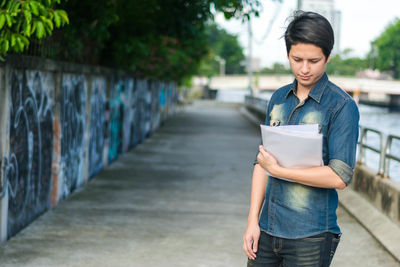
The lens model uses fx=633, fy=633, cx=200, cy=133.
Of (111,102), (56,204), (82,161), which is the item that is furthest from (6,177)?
(111,102)

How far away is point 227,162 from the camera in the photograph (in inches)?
535

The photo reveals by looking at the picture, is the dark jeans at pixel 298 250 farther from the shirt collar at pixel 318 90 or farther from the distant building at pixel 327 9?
the distant building at pixel 327 9

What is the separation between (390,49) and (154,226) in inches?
4623

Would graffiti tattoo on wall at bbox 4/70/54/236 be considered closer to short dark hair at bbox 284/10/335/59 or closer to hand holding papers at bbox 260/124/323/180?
hand holding papers at bbox 260/124/323/180

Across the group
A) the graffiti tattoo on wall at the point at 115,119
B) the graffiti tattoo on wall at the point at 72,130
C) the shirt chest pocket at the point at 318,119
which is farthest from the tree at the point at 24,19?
the graffiti tattoo on wall at the point at 115,119

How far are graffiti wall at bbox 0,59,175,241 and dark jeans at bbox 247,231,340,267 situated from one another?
3787 mm

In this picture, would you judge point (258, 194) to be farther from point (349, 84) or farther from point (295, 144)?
point (349, 84)

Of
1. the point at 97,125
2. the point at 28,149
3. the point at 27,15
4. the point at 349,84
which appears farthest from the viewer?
the point at 349,84

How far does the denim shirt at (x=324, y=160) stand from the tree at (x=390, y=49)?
118 meters

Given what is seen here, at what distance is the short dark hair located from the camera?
2480 millimetres

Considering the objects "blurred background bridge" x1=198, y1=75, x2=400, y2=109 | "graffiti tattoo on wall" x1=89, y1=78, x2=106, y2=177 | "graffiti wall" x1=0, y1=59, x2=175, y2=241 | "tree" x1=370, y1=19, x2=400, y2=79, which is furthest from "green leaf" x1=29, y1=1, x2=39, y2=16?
"tree" x1=370, y1=19, x2=400, y2=79

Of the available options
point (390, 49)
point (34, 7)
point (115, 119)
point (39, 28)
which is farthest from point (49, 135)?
point (390, 49)

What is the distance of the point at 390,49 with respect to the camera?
4633 inches

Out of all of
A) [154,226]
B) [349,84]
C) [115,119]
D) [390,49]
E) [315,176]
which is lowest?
[349,84]
